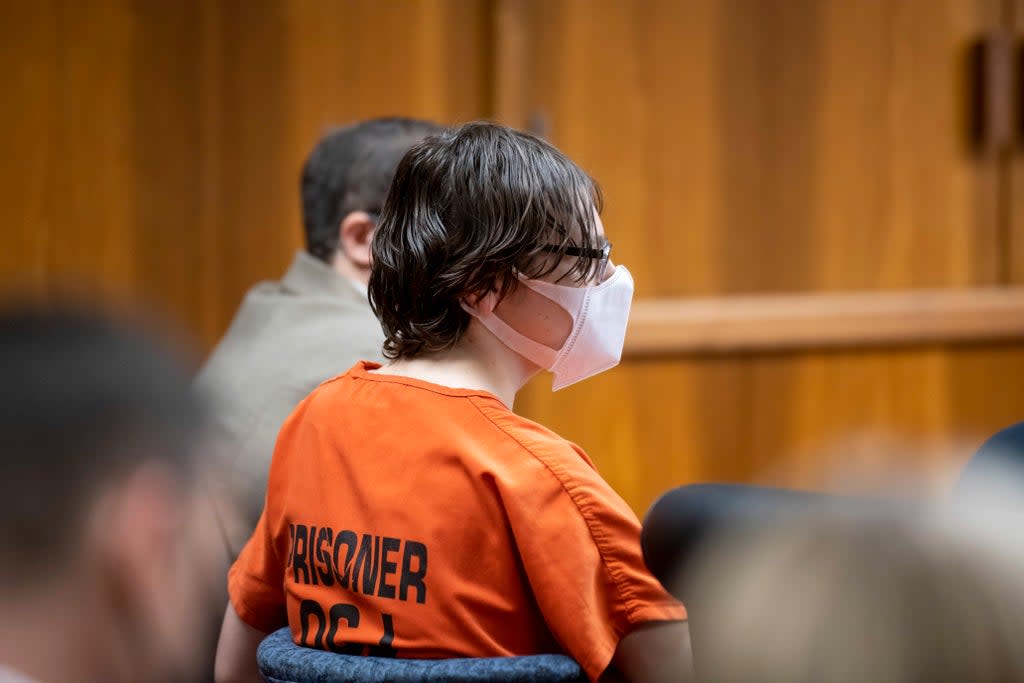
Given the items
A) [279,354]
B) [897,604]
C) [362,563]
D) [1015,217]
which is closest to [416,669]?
[362,563]

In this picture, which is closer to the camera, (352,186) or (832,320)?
(352,186)

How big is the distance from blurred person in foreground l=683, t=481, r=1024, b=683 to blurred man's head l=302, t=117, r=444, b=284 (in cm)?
112

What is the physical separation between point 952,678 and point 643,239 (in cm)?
197

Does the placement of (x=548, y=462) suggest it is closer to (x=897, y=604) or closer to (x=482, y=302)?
(x=482, y=302)

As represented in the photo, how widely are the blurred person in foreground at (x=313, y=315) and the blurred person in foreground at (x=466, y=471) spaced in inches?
11.9

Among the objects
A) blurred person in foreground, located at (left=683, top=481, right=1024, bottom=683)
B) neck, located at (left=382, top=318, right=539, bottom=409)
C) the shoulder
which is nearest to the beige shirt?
neck, located at (left=382, top=318, right=539, bottom=409)

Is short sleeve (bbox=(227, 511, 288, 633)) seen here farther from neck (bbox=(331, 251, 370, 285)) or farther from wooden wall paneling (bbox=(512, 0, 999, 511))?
wooden wall paneling (bbox=(512, 0, 999, 511))

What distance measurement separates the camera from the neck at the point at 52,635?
610 millimetres

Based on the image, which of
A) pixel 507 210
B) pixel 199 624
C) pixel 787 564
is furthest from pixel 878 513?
pixel 507 210

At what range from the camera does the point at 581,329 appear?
4.05ft

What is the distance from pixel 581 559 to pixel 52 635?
1.59 ft

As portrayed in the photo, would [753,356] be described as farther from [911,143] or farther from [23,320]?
[23,320]

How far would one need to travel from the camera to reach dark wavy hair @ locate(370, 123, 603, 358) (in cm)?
113

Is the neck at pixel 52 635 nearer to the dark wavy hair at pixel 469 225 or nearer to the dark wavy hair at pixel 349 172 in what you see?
the dark wavy hair at pixel 469 225
